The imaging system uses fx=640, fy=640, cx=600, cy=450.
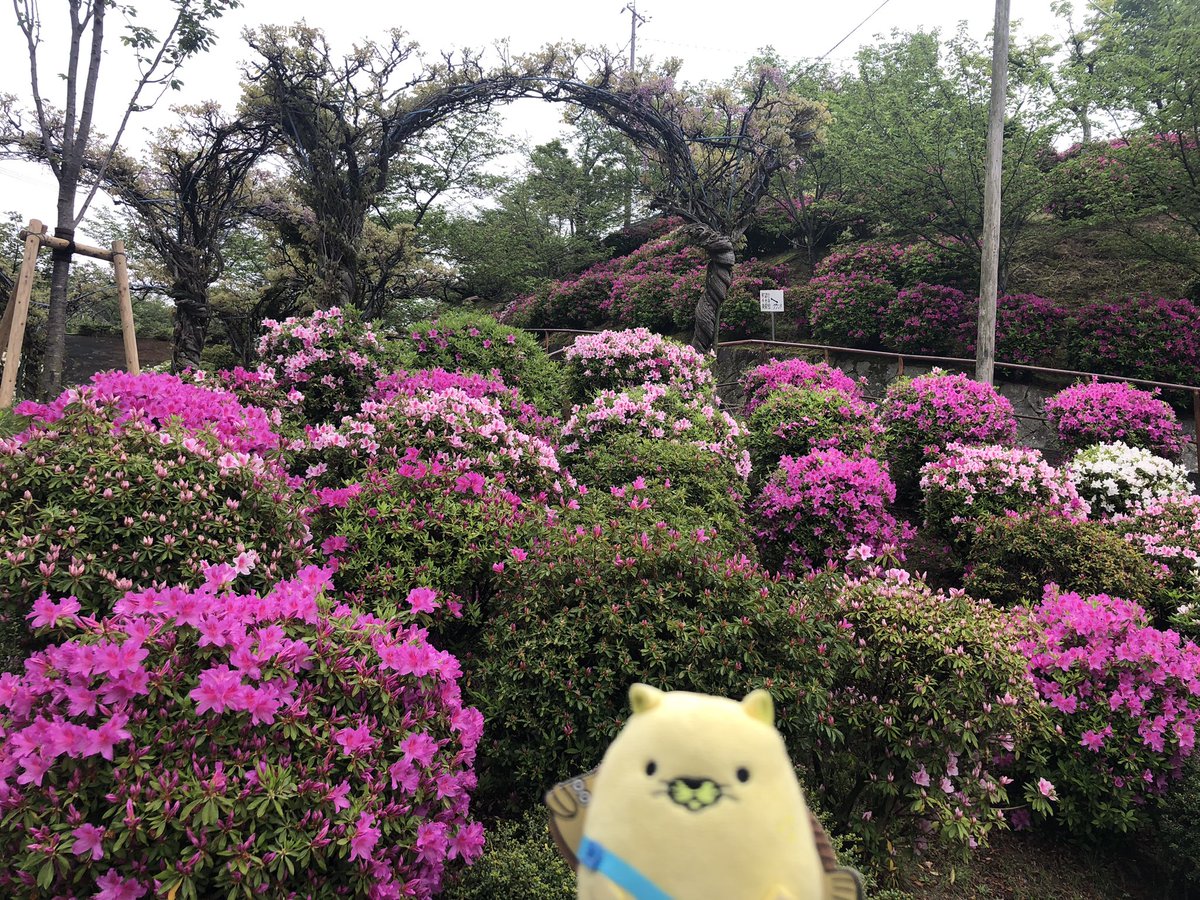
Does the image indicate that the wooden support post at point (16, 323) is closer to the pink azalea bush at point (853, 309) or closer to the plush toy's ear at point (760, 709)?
the plush toy's ear at point (760, 709)

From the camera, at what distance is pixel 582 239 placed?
2106 centimetres

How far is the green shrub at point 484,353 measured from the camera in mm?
6004

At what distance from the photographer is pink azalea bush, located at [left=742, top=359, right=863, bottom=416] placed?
8219mm

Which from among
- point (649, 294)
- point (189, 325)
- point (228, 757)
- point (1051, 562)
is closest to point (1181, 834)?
point (1051, 562)

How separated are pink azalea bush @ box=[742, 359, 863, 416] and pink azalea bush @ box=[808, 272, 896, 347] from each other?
190 inches

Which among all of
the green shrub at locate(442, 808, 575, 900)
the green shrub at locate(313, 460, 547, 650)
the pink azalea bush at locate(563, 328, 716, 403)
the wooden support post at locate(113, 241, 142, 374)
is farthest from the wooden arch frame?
the green shrub at locate(442, 808, 575, 900)

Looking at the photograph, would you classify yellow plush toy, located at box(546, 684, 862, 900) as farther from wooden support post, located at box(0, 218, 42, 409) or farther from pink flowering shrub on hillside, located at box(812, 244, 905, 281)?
pink flowering shrub on hillside, located at box(812, 244, 905, 281)

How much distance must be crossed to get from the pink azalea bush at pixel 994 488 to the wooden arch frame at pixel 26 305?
6646 mm

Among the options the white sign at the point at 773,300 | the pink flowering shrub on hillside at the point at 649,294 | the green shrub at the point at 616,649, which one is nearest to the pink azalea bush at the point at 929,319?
the white sign at the point at 773,300

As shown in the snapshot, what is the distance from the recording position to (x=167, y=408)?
3369 millimetres

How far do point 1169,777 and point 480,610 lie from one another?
3.80m

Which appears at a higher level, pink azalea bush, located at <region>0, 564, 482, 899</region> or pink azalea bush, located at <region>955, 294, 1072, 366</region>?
pink azalea bush, located at <region>955, 294, 1072, 366</region>

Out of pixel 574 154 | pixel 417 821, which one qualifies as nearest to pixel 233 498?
pixel 417 821

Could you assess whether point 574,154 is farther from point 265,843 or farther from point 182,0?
point 265,843
